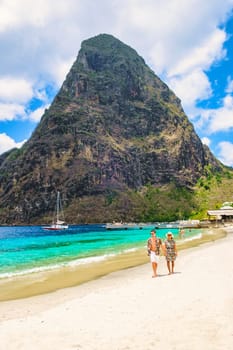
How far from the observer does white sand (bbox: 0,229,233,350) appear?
25.3ft

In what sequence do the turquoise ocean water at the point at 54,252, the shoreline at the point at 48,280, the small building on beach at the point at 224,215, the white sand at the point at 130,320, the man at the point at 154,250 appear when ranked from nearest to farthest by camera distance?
1. the white sand at the point at 130,320
2. the shoreline at the point at 48,280
3. the man at the point at 154,250
4. the turquoise ocean water at the point at 54,252
5. the small building on beach at the point at 224,215

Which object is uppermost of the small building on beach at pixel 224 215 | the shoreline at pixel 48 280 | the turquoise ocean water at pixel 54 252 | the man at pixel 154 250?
the small building on beach at pixel 224 215

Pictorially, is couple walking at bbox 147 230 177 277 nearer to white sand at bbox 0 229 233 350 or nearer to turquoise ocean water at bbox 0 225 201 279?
white sand at bbox 0 229 233 350

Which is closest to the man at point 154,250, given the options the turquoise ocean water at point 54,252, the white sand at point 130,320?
the white sand at point 130,320

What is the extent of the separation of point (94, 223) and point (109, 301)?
17060 cm

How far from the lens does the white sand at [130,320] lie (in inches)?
304

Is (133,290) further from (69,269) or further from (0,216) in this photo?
(0,216)

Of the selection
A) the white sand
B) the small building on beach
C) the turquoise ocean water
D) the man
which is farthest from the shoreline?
the small building on beach

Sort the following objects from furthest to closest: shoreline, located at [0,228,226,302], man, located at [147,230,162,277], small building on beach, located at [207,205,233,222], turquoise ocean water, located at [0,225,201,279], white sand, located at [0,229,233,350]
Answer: small building on beach, located at [207,205,233,222], turquoise ocean water, located at [0,225,201,279], man, located at [147,230,162,277], shoreline, located at [0,228,226,302], white sand, located at [0,229,233,350]

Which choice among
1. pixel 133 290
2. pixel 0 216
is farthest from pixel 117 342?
pixel 0 216

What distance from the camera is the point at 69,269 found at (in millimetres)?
23953

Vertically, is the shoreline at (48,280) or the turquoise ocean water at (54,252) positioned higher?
the turquoise ocean water at (54,252)

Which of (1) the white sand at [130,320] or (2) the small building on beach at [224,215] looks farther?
(2) the small building on beach at [224,215]

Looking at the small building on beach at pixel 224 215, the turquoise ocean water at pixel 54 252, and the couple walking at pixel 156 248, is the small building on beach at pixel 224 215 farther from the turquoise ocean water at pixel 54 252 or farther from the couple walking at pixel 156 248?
the couple walking at pixel 156 248
